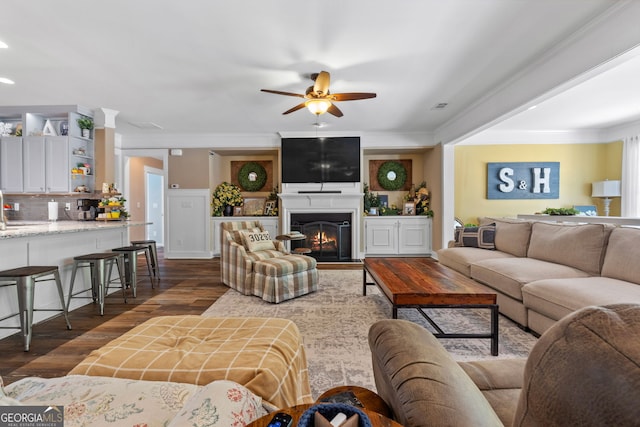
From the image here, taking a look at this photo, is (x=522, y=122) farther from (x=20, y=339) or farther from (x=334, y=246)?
(x=20, y=339)

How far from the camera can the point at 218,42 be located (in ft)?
8.34

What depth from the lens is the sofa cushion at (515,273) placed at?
249cm

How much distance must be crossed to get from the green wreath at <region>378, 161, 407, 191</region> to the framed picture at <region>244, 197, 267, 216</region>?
8.76 feet

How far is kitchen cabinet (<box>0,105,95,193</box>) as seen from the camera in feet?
13.9

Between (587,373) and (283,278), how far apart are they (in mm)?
2954

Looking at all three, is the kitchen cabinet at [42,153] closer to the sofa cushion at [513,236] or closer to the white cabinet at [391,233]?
the white cabinet at [391,233]

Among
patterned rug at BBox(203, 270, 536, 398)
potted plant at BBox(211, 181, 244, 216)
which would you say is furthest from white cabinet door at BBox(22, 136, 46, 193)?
patterned rug at BBox(203, 270, 536, 398)

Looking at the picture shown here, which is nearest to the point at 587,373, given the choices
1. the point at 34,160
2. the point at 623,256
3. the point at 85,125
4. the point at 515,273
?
the point at 515,273

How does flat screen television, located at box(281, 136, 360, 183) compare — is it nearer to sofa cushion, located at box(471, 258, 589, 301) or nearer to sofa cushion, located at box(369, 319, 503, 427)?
sofa cushion, located at box(471, 258, 589, 301)

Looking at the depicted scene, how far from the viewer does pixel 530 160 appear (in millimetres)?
5816

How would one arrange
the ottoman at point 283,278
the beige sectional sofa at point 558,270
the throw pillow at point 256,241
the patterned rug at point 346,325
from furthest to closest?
1. the throw pillow at point 256,241
2. the ottoman at point 283,278
3. the beige sectional sofa at point 558,270
4. the patterned rug at point 346,325

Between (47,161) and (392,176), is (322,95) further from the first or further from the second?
(47,161)

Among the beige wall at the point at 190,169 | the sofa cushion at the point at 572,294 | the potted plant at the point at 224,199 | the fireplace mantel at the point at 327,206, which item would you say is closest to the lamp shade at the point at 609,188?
the sofa cushion at the point at 572,294

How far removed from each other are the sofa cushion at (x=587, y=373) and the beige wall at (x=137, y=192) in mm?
7677
